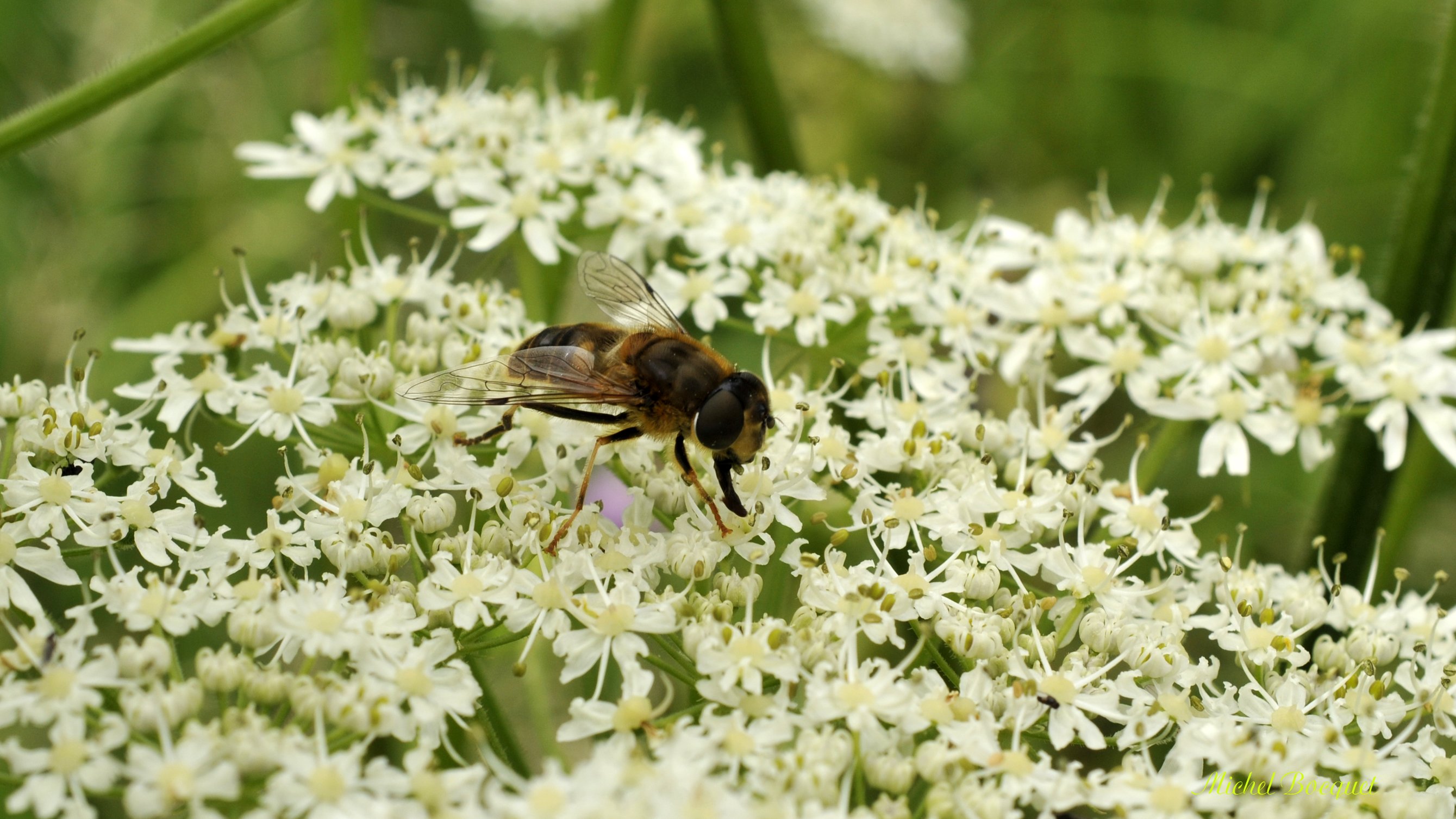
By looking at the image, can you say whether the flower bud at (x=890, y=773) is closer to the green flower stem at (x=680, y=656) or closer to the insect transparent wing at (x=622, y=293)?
the green flower stem at (x=680, y=656)

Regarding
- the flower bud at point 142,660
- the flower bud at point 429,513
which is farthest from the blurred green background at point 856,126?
the flower bud at point 142,660

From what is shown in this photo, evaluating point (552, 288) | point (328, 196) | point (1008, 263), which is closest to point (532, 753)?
point (552, 288)

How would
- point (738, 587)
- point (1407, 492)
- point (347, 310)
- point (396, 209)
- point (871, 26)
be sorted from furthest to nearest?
point (871, 26), point (396, 209), point (1407, 492), point (347, 310), point (738, 587)

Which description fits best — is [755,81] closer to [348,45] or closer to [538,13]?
[348,45]

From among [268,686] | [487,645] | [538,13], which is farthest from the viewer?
[538,13]

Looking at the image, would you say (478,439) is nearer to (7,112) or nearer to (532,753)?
(532,753)

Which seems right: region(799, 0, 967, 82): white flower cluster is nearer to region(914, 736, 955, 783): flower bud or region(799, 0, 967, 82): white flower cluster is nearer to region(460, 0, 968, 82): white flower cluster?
region(460, 0, 968, 82): white flower cluster

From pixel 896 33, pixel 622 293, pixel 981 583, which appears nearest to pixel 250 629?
pixel 622 293
